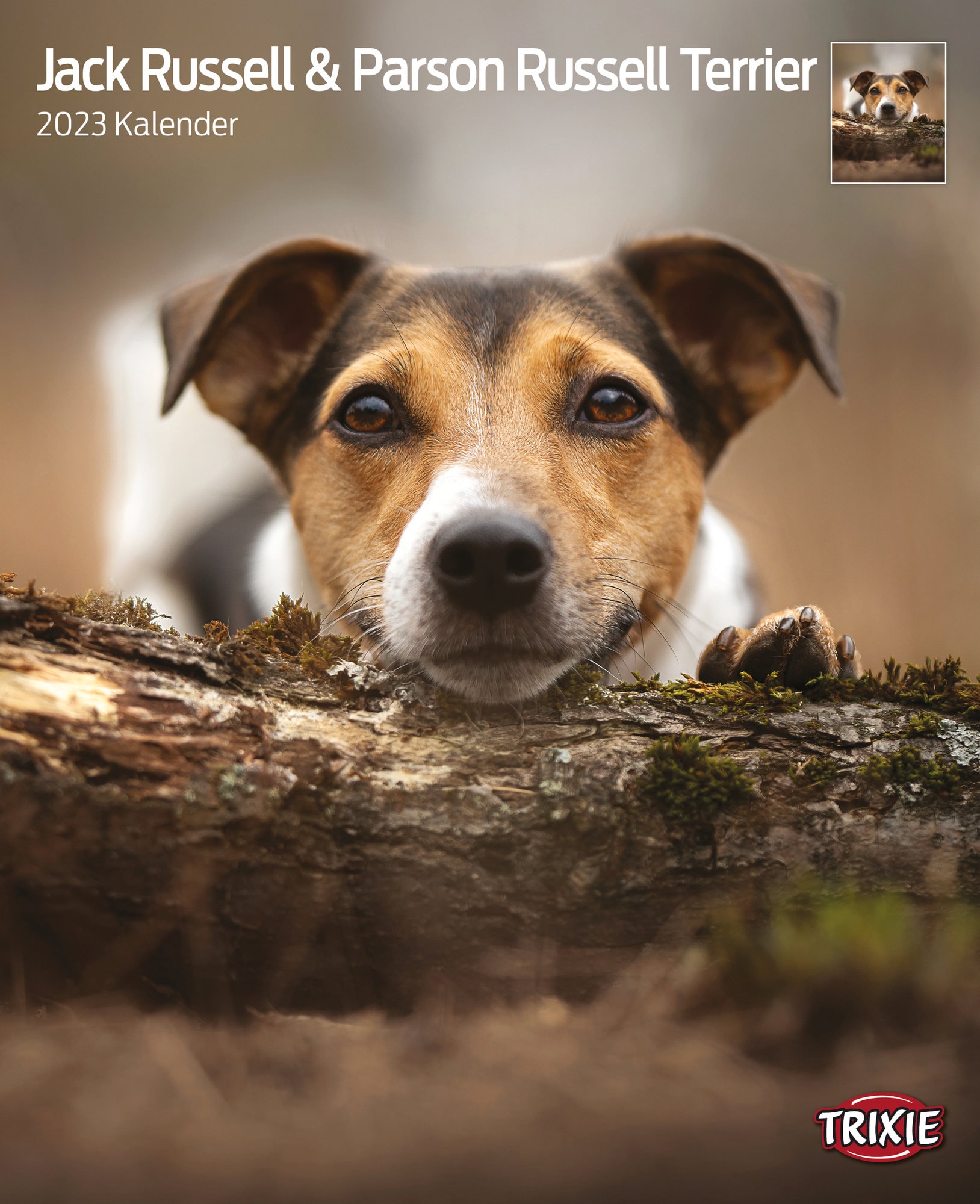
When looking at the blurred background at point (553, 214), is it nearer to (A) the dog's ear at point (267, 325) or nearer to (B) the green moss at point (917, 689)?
(A) the dog's ear at point (267, 325)

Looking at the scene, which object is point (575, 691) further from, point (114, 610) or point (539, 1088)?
point (114, 610)

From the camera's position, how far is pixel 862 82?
3.35 m

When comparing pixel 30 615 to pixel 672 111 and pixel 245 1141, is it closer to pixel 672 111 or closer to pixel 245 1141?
pixel 245 1141

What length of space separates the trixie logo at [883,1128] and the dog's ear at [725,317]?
250 centimetres

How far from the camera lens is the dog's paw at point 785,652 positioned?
7.97 feet

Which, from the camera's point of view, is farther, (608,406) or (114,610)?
(608,406)

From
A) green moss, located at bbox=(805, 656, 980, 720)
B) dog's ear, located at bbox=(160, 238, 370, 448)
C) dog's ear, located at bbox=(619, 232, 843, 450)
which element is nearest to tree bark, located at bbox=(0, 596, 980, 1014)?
green moss, located at bbox=(805, 656, 980, 720)

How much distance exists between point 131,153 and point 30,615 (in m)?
2.66

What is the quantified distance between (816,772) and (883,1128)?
A: 698 mm

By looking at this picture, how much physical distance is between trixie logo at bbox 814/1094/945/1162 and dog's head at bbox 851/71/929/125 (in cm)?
329

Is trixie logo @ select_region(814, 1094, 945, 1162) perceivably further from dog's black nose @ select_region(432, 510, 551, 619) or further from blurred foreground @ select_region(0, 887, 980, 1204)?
dog's black nose @ select_region(432, 510, 551, 619)

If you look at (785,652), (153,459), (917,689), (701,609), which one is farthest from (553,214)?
(917,689)

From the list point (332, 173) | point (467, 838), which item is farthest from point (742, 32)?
point (467, 838)

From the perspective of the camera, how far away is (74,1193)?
1.51m
